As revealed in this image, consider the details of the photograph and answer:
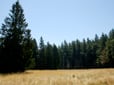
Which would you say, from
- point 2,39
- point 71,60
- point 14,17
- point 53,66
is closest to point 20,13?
point 14,17

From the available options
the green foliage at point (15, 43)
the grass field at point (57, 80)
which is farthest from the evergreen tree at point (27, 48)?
the grass field at point (57, 80)

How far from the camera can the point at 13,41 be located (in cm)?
3888

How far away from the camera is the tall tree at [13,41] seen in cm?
3797

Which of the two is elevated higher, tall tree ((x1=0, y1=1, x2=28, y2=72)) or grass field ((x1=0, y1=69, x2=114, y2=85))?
tall tree ((x1=0, y1=1, x2=28, y2=72))

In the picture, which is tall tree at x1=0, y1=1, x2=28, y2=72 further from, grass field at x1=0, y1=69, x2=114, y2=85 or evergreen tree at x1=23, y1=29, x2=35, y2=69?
grass field at x1=0, y1=69, x2=114, y2=85

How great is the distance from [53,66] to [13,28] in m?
59.6

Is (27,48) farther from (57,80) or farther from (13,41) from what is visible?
(57,80)

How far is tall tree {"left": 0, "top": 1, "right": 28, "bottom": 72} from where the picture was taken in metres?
38.0

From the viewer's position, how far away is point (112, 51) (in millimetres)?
83625

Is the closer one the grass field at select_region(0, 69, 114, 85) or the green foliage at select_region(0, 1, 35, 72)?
the grass field at select_region(0, 69, 114, 85)

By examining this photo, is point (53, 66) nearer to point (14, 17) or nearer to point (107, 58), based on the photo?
point (107, 58)

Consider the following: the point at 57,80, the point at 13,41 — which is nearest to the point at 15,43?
the point at 13,41

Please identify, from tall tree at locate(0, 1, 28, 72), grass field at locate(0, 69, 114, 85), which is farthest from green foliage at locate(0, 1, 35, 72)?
grass field at locate(0, 69, 114, 85)

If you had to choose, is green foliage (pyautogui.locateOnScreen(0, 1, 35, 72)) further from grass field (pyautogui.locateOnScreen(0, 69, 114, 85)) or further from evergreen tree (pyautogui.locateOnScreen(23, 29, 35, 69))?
grass field (pyautogui.locateOnScreen(0, 69, 114, 85))
